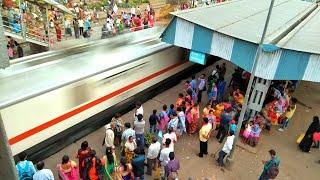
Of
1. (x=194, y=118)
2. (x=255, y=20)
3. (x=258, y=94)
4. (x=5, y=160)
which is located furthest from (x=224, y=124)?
(x=5, y=160)

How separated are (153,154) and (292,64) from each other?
5157mm

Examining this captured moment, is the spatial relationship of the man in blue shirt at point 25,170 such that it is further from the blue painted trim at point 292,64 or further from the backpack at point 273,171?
the blue painted trim at point 292,64

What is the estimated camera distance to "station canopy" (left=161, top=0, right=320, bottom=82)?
9.94 metres

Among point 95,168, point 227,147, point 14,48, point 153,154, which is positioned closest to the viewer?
point 95,168

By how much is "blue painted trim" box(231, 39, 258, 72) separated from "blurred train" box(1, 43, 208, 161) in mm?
3301

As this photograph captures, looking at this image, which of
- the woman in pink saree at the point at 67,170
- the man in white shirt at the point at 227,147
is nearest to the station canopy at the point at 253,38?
the man in white shirt at the point at 227,147

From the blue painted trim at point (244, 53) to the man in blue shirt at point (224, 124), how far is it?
159 centimetres

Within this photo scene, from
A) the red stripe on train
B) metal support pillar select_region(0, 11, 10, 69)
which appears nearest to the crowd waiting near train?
the red stripe on train

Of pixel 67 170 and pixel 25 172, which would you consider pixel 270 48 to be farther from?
pixel 25 172

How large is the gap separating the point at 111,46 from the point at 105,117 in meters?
3.14

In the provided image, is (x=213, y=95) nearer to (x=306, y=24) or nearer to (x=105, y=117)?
(x=105, y=117)

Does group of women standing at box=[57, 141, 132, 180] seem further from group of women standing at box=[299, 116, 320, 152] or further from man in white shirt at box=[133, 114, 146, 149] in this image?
group of women standing at box=[299, 116, 320, 152]

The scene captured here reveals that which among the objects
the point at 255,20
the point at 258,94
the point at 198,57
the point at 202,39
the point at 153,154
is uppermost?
the point at 255,20

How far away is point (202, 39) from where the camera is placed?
11.8 m
